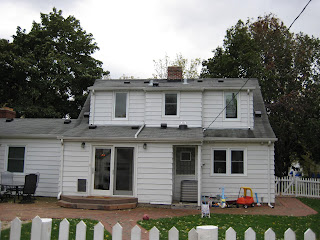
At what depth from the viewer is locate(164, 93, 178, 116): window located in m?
15.9

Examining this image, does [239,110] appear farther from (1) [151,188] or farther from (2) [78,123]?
(2) [78,123]

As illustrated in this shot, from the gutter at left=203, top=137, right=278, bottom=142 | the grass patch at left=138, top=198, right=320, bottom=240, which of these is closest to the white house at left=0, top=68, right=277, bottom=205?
the gutter at left=203, top=137, right=278, bottom=142

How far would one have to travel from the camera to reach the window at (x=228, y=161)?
1484 centimetres

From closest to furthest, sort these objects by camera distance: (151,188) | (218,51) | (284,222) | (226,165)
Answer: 1. (284,222)
2. (151,188)
3. (226,165)
4. (218,51)

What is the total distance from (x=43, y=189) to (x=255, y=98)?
40.5 feet

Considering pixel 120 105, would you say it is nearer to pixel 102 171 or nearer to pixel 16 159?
pixel 102 171

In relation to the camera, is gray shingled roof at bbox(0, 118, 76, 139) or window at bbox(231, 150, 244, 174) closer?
window at bbox(231, 150, 244, 174)

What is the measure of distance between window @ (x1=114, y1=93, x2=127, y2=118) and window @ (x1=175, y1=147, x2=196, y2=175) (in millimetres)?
3440

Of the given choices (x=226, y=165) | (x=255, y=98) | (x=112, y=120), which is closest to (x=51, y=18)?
(x=112, y=120)

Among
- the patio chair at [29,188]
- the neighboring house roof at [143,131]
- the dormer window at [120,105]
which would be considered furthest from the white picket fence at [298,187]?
the patio chair at [29,188]

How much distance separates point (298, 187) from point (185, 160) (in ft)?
25.2

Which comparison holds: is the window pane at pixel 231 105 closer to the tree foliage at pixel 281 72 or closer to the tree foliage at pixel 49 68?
the tree foliage at pixel 281 72

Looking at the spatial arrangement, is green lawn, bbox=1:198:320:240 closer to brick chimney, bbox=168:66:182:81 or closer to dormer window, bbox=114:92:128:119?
dormer window, bbox=114:92:128:119

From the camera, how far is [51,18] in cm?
2972
